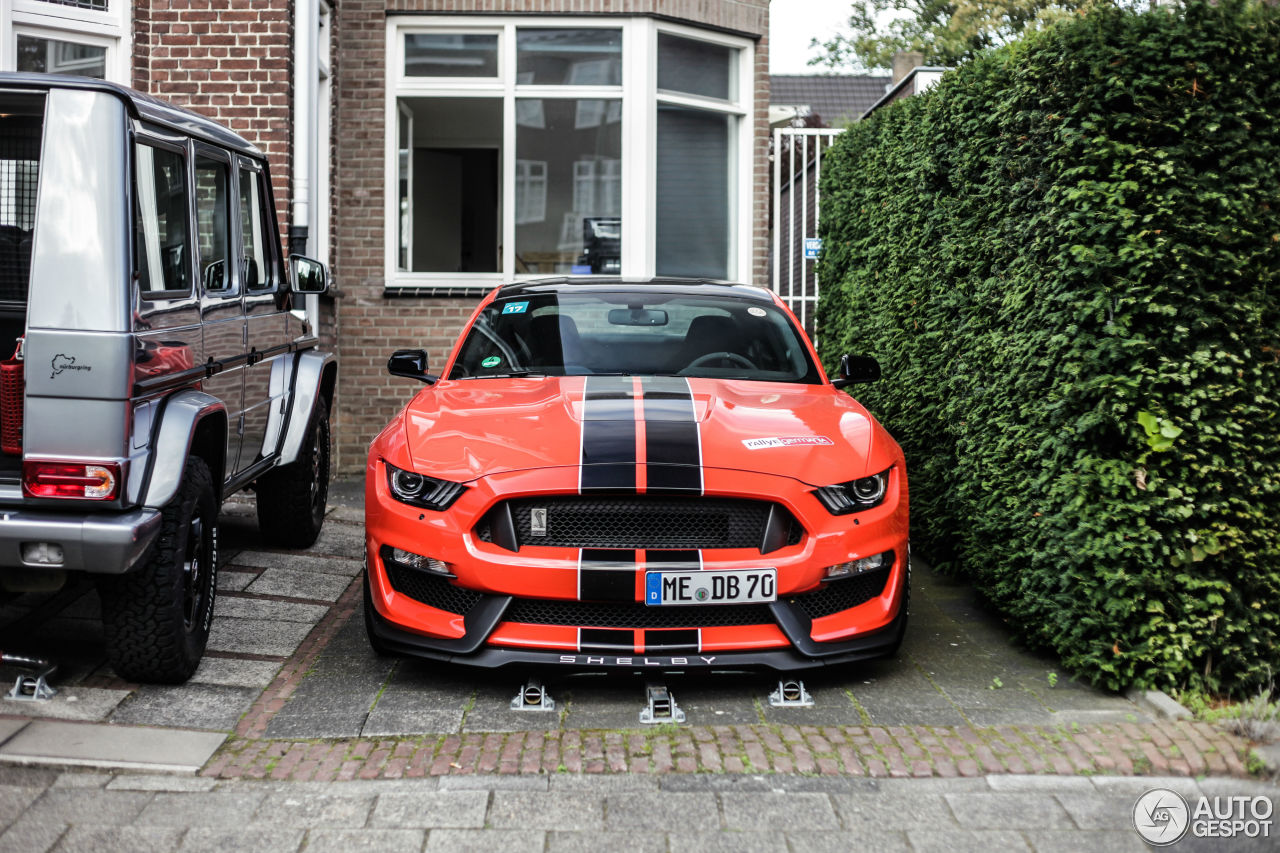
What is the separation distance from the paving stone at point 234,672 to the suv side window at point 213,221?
145 cm

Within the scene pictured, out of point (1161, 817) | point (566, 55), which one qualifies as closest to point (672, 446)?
point (1161, 817)

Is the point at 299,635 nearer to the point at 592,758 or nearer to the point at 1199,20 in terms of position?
the point at 592,758

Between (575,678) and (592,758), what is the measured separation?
0.88m

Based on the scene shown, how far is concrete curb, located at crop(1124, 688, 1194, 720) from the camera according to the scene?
441cm

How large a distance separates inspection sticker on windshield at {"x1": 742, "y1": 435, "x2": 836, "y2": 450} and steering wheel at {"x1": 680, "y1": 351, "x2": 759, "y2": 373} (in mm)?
1077

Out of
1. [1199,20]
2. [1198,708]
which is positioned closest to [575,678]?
[1198,708]

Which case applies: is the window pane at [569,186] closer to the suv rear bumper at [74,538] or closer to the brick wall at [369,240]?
the brick wall at [369,240]

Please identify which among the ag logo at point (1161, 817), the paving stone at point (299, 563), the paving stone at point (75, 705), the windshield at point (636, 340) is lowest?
the ag logo at point (1161, 817)

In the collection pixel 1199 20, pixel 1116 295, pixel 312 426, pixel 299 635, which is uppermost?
pixel 1199 20

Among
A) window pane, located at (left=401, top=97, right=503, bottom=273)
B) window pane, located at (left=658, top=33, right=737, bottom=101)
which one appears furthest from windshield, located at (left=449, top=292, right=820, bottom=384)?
window pane, located at (left=658, top=33, right=737, bottom=101)

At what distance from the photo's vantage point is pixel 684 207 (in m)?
12.2

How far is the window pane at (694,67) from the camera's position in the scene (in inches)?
469

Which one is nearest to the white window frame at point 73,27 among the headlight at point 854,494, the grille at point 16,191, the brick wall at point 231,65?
the brick wall at point 231,65

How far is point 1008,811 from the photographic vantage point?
3674mm
